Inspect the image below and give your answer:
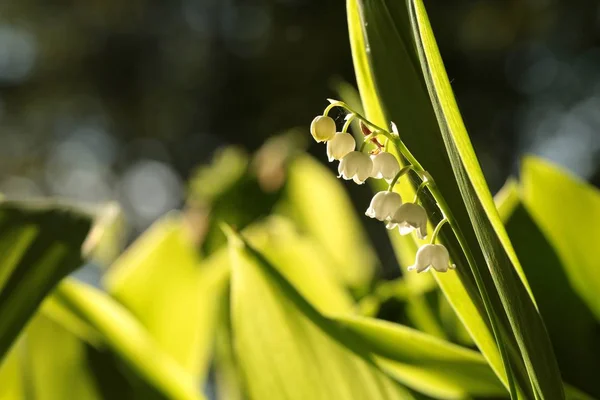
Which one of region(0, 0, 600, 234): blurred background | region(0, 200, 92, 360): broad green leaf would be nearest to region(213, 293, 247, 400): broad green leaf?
region(0, 200, 92, 360): broad green leaf

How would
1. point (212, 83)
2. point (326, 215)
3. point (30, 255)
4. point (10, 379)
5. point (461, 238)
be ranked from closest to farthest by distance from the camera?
point (461, 238), point (30, 255), point (10, 379), point (326, 215), point (212, 83)

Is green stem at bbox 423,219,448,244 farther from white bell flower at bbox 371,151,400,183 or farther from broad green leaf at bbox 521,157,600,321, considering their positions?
broad green leaf at bbox 521,157,600,321

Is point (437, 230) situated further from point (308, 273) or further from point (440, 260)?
point (308, 273)

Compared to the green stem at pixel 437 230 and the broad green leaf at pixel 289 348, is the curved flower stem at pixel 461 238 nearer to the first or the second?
the green stem at pixel 437 230

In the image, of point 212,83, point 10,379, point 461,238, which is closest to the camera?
point 461,238

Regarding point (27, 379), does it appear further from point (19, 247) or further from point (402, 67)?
point (402, 67)

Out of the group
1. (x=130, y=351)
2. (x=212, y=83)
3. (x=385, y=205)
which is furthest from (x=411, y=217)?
(x=212, y=83)

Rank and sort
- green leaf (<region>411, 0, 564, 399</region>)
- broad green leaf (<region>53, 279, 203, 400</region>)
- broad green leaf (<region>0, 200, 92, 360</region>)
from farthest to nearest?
broad green leaf (<region>53, 279, 203, 400</region>) → broad green leaf (<region>0, 200, 92, 360</region>) → green leaf (<region>411, 0, 564, 399</region>)
